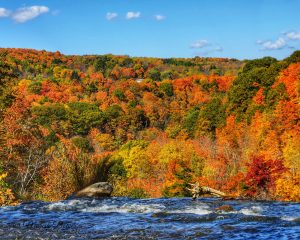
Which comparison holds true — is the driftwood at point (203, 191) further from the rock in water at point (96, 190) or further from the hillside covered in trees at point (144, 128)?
the rock in water at point (96, 190)

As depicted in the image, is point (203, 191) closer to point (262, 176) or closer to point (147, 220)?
point (262, 176)

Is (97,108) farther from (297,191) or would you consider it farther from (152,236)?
(152,236)

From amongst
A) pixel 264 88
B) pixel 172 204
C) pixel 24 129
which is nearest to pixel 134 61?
pixel 264 88

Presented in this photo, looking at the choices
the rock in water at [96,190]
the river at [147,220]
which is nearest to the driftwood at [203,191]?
the river at [147,220]

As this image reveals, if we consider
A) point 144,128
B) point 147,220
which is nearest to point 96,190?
point 147,220

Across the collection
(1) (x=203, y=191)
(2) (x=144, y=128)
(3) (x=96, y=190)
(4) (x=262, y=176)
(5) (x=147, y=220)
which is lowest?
(1) (x=203, y=191)

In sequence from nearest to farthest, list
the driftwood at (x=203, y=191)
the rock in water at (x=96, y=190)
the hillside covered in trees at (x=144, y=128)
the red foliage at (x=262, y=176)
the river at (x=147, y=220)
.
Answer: the river at (x=147, y=220), the rock in water at (x=96, y=190), the driftwood at (x=203, y=191), the red foliage at (x=262, y=176), the hillside covered in trees at (x=144, y=128)

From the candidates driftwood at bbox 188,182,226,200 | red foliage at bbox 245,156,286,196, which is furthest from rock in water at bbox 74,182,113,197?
red foliage at bbox 245,156,286,196

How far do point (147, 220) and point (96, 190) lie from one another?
8852 mm

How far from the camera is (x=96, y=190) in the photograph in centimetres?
2708

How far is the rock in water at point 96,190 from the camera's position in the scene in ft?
88.0

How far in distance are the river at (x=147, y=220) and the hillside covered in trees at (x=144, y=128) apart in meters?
2.00

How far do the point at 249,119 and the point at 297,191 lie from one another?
1971 inches

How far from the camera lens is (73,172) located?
28.7m
